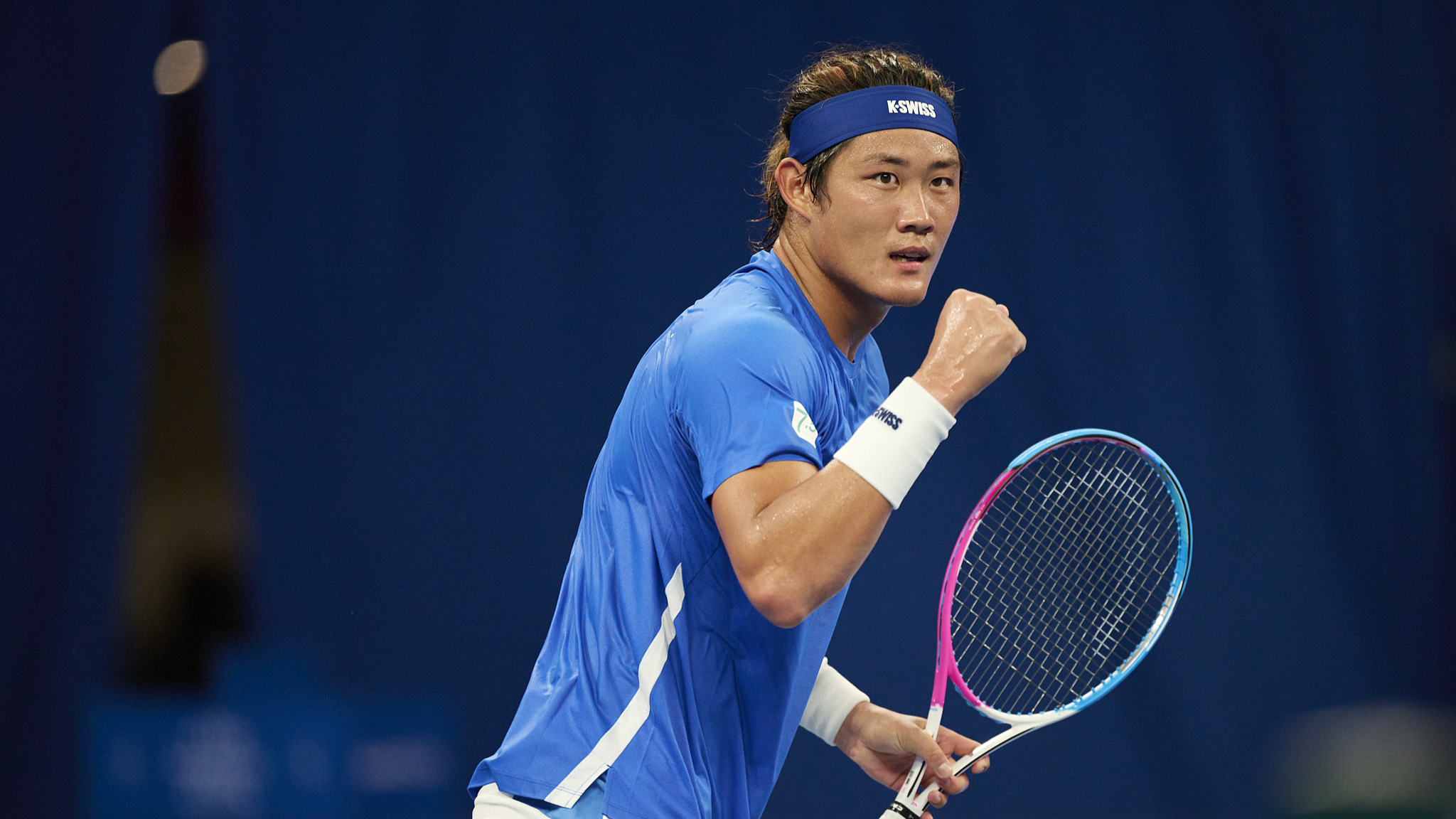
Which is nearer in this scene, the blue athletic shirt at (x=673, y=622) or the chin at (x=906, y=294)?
the blue athletic shirt at (x=673, y=622)

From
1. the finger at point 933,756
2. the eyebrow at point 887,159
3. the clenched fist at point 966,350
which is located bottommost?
the finger at point 933,756

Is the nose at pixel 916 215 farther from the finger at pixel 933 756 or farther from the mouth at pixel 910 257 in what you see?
the finger at pixel 933 756

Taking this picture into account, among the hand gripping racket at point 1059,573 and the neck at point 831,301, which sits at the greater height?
the neck at point 831,301

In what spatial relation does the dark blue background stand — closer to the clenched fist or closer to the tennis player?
the tennis player

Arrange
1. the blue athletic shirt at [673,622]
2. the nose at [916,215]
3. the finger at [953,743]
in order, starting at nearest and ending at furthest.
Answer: the blue athletic shirt at [673,622]
the nose at [916,215]
the finger at [953,743]

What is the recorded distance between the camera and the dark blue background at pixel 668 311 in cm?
418

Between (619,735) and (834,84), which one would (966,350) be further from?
(619,735)

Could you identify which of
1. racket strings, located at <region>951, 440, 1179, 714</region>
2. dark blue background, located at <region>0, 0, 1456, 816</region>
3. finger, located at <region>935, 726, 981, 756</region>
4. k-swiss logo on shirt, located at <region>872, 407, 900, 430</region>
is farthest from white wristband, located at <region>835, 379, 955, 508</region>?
dark blue background, located at <region>0, 0, 1456, 816</region>

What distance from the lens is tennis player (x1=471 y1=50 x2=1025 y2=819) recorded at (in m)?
1.75

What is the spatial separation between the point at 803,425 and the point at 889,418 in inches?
4.8

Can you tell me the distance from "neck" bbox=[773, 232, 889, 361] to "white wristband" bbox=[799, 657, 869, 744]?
2.10 feet

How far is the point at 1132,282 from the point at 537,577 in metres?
2.44

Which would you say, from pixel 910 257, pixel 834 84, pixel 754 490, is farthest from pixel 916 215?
pixel 754 490

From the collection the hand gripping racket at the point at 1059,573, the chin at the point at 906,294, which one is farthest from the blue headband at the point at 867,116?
the hand gripping racket at the point at 1059,573
